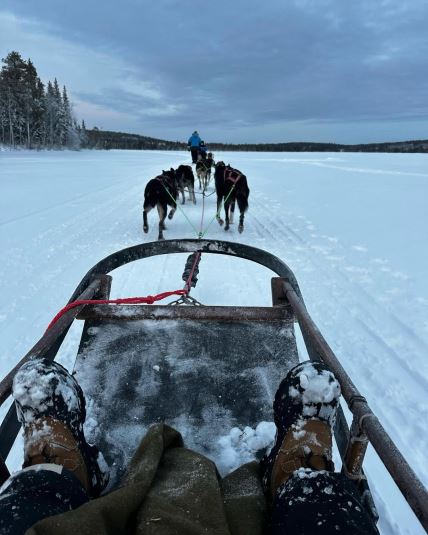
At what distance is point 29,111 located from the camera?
52.7 m

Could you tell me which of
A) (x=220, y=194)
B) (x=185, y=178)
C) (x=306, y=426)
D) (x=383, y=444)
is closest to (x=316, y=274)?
(x=220, y=194)

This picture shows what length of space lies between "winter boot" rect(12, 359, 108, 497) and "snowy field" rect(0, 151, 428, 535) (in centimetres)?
71

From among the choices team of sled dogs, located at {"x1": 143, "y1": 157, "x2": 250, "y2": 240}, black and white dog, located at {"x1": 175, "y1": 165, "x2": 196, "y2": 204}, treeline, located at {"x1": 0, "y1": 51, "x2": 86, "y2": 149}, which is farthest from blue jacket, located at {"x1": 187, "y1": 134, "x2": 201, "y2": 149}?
treeline, located at {"x1": 0, "y1": 51, "x2": 86, "y2": 149}

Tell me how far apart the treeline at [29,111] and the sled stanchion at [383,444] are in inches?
2243

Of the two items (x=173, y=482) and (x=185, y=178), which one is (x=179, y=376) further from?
(x=185, y=178)

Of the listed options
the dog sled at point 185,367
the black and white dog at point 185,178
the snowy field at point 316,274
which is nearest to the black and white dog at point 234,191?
the snowy field at point 316,274

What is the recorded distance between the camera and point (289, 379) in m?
1.66

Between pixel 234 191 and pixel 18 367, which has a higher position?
pixel 234 191

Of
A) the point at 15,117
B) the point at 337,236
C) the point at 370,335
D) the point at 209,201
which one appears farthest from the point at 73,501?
the point at 15,117

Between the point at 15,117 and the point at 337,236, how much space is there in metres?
55.4

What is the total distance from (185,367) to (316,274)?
11.6ft

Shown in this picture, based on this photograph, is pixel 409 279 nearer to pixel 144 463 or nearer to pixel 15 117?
pixel 144 463

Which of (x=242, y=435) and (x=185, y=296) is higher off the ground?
(x=185, y=296)

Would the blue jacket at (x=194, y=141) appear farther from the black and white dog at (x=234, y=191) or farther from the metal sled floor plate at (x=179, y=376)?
the metal sled floor plate at (x=179, y=376)
